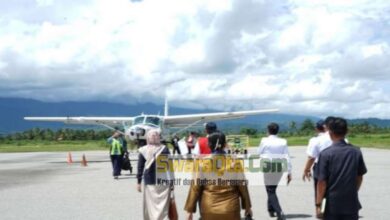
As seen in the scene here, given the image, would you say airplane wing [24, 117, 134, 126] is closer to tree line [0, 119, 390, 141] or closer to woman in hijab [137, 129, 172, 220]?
woman in hijab [137, 129, 172, 220]

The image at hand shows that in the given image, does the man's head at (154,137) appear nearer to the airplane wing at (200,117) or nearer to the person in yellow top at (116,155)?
the person in yellow top at (116,155)

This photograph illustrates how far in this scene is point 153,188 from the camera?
24.3 ft

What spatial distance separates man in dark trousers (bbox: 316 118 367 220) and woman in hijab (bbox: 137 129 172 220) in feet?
8.99

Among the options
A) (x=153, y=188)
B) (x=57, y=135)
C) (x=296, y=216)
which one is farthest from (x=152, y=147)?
(x=57, y=135)

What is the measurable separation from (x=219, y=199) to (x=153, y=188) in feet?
7.01

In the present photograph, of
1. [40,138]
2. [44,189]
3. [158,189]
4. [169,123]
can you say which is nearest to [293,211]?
[158,189]

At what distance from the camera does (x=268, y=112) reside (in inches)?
1470

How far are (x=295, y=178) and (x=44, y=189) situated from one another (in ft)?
24.8

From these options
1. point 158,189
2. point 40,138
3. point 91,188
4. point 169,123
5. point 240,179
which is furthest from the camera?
point 40,138

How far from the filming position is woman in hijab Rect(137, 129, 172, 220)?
24.2ft

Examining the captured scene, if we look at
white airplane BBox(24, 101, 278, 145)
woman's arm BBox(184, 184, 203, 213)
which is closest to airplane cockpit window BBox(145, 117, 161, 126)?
white airplane BBox(24, 101, 278, 145)

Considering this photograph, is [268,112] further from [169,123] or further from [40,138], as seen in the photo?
[40,138]

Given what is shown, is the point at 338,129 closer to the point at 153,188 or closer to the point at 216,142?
the point at 216,142

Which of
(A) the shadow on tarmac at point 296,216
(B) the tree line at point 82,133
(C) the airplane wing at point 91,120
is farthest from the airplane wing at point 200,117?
(B) the tree line at point 82,133
